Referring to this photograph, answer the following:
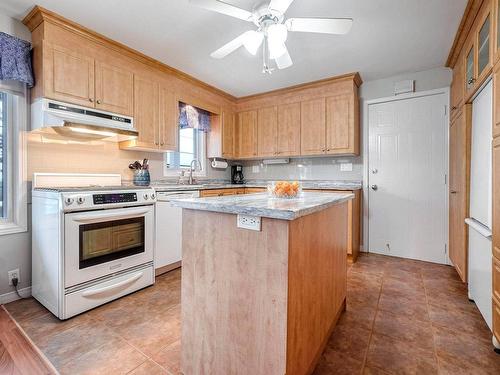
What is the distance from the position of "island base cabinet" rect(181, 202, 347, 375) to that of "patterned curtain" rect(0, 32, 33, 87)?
2.04 metres

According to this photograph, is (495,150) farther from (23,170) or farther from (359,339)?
(23,170)

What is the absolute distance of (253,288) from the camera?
112 cm

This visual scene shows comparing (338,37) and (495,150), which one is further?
(338,37)

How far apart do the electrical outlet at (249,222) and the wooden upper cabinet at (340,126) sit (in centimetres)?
273

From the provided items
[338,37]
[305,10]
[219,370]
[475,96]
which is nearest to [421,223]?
[475,96]

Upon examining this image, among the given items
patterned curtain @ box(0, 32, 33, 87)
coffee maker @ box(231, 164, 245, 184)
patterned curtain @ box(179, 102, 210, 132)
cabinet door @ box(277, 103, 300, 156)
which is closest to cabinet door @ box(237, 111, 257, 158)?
coffee maker @ box(231, 164, 245, 184)

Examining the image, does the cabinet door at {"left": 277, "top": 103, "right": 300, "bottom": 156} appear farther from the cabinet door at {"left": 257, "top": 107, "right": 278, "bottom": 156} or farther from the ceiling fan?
the ceiling fan

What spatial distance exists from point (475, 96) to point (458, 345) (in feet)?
6.18

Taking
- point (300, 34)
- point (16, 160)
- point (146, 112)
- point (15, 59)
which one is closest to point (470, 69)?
point (300, 34)

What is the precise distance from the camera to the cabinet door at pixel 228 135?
4.22m

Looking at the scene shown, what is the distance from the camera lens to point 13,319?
6.17 ft

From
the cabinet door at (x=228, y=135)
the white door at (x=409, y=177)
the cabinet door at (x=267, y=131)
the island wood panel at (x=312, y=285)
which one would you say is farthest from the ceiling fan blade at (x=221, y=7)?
the white door at (x=409, y=177)

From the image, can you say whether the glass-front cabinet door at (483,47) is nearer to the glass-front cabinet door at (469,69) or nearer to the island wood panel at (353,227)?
the glass-front cabinet door at (469,69)

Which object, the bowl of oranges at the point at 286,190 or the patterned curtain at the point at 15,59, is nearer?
the bowl of oranges at the point at 286,190
